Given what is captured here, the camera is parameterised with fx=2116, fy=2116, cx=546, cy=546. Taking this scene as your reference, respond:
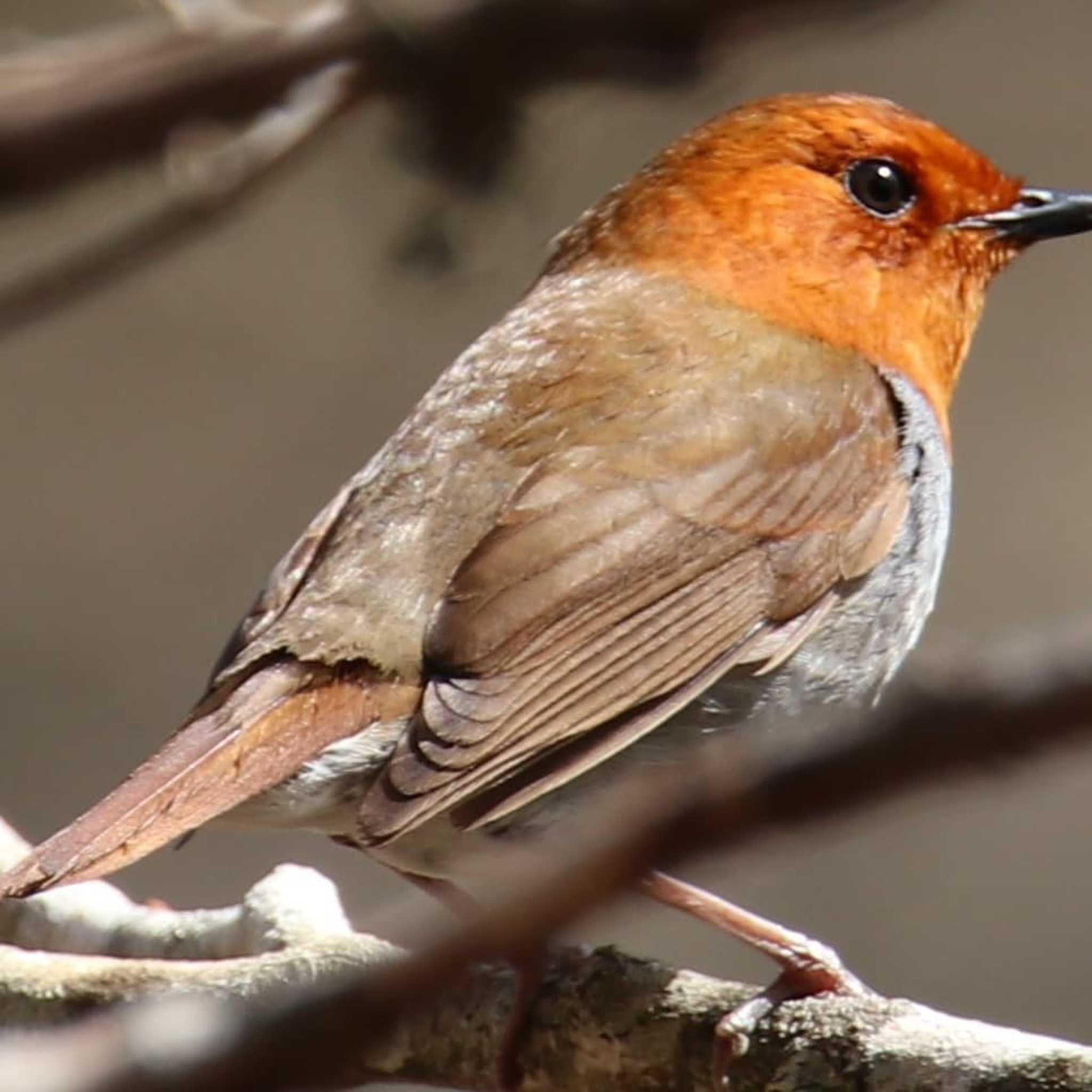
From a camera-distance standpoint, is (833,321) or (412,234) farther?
(833,321)

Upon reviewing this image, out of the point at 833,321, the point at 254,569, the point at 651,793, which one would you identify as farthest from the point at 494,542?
the point at 254,569

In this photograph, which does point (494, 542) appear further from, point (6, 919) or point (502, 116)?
point (502, 116)

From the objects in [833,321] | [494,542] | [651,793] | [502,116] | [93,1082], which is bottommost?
[93,1082]

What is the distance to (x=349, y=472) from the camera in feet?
22.0

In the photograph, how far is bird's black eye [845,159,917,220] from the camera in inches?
146

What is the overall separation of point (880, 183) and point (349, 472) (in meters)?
3.26

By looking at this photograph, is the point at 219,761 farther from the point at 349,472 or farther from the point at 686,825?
the point at 349,472

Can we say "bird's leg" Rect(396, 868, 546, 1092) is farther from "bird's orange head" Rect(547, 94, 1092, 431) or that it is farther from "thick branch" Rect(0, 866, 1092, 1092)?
"bird's orange head" Rect(547, 94, 1092, 431)

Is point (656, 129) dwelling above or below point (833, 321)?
above

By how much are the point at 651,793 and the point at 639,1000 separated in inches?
80.1

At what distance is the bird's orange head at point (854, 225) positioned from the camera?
143 inches

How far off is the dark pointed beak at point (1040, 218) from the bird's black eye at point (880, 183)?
0.13 meters


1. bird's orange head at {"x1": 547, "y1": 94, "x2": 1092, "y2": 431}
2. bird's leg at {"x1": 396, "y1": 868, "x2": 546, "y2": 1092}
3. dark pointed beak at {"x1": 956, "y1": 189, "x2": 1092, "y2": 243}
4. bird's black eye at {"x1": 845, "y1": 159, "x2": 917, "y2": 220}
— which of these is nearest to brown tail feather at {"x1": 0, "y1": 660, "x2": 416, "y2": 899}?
bird's leg at {"x1": 396, "y1": 868, "x2": 546, "y2": 1092}

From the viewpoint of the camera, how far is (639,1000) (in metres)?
2.67
